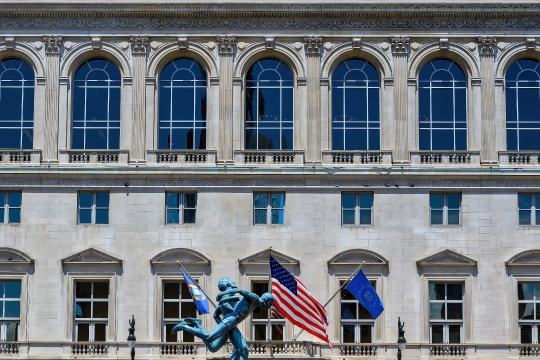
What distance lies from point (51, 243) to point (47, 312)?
3.23 meters

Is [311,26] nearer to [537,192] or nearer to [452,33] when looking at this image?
[452,33]

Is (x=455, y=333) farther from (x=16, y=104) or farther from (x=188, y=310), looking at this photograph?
(x=16, y=104)

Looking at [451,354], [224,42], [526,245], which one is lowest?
[451,354]

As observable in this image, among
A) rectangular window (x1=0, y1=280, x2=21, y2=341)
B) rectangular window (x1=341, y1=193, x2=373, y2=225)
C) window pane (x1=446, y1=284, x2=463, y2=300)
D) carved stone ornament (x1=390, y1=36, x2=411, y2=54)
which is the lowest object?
rectangular window (x1=0, y1=280, x2=21, y2=341)

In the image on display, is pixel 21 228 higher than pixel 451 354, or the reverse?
pixel 21 228

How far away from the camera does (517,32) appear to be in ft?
226

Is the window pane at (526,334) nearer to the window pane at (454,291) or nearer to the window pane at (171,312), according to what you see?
the window pane at (454,291)

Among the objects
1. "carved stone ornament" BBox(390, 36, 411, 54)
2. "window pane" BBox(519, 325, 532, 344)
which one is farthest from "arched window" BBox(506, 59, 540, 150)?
"window pane" BBox(519, 325, 532, 344)

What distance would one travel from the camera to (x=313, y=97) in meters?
68.5

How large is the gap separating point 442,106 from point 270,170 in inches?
356

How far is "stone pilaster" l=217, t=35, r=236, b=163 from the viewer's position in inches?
2675

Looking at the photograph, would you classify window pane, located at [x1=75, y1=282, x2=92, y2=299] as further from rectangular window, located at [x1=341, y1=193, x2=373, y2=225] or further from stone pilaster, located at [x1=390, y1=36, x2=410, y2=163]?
stone pilaster, located at [x1=390, y1=36, x2=410, y2=163]

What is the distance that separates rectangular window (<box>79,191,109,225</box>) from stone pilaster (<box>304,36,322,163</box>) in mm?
9814

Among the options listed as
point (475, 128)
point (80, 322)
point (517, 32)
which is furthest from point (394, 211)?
point (80, 322)
